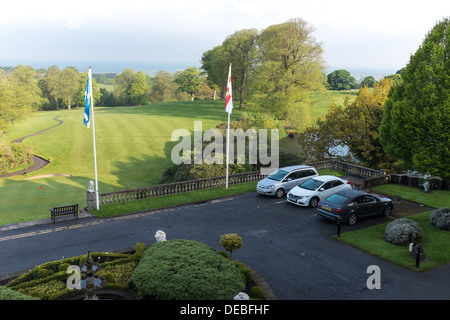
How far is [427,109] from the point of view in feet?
54.3

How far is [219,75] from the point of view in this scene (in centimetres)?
8206

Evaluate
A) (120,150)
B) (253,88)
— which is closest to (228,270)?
(120,150)

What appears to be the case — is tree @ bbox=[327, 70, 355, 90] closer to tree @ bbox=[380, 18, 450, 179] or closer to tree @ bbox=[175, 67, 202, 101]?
tree @ bbox=[175, 67, 202, 101]

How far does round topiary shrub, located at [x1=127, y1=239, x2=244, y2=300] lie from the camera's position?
10336mm

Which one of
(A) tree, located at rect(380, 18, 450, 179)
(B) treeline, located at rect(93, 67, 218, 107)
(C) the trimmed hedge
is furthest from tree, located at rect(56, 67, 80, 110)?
(A) tree, located at rect(380, 18, 450, 179)

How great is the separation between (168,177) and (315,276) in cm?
2805

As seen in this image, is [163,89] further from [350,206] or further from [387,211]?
[350,206]

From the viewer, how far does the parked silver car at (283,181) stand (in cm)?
2406

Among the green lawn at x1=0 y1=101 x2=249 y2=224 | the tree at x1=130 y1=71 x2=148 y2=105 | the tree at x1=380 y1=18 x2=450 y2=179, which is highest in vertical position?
the tree at x1=130 y1=71 x2=148 y2=105

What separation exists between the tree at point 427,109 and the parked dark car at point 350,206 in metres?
3.02

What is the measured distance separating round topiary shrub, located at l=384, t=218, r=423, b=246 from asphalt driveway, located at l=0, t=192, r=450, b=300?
198cm

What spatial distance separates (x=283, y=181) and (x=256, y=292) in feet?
42.8
